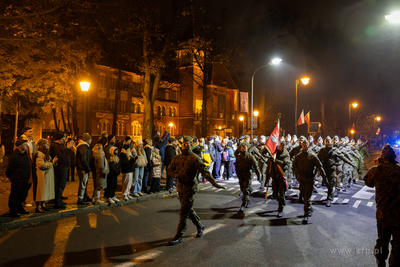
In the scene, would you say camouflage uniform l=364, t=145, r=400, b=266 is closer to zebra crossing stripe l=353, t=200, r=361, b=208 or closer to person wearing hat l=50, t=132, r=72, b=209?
zebra crossing stripe l=353, t=200, r=361, b=208

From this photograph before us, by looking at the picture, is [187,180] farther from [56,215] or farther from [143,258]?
[56,215]

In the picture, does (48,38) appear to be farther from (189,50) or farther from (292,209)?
(292,209)

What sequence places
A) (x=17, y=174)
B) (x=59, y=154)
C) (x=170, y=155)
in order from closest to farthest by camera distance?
(x=17, y=174), (x=59, y=154), (x=170, y=155)

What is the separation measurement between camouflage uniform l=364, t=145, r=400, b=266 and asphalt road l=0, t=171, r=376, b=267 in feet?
2.33

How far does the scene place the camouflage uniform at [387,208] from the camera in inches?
163

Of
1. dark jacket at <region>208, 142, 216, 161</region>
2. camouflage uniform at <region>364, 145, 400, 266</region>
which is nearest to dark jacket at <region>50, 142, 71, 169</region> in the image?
camouflage uniform at <region>364, 145, 400, 266</region>

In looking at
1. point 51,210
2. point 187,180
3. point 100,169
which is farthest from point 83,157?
point 187,180

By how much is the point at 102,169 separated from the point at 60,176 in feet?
3.72

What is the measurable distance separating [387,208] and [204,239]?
3.31 meters

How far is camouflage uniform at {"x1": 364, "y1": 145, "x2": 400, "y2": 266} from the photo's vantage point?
13.6ft

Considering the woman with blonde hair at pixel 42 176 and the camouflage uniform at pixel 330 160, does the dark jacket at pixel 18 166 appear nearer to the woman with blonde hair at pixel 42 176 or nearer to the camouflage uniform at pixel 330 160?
the woman with blonde hair at pixel 42 176

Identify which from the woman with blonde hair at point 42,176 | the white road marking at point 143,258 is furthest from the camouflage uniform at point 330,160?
the woman with blonde hair at point 42,176

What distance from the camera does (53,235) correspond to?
6.13m

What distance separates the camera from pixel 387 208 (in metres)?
4.25
